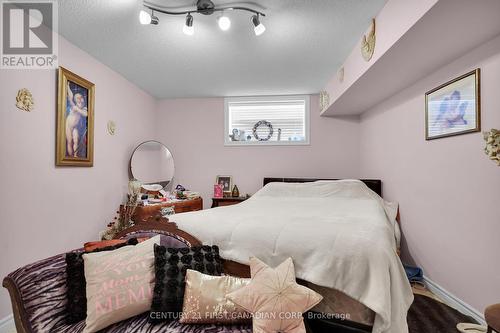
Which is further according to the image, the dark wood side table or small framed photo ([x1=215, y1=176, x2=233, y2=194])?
small framed photo ([x1=215, y1=176, x2=233, y2=194])

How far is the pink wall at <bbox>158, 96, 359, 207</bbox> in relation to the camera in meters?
4.20

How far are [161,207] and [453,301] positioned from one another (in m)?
3.13

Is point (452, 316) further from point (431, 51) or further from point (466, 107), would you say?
point (431, 51)

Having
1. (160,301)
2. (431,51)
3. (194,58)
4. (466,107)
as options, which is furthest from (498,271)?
(194,58)

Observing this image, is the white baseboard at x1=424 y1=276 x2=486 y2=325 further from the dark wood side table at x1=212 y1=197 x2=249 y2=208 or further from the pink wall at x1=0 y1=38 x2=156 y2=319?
the pink wall at x1=0 y1=38 x2=156 y2=319

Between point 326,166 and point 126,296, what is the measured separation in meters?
3.53

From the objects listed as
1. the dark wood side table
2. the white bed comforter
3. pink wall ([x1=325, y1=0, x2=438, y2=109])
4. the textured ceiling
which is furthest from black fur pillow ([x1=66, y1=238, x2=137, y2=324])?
the dark wood side table

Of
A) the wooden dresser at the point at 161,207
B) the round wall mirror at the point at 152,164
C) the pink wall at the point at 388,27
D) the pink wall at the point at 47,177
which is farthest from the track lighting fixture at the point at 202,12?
the round wall mirror at the point at 152,164

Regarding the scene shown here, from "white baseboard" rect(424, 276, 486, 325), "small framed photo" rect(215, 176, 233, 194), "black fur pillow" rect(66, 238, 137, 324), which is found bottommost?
"white baseboard" rect(424, 276, 486, 325)

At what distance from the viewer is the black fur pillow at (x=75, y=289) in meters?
1.27

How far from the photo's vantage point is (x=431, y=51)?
77.0 inches

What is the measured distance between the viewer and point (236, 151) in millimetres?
4383

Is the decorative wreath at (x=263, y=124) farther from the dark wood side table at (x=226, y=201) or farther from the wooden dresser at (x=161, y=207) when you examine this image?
the wooden dresser at (x=161, y=207)

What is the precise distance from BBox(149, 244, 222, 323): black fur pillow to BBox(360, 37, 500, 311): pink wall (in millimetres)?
1949
